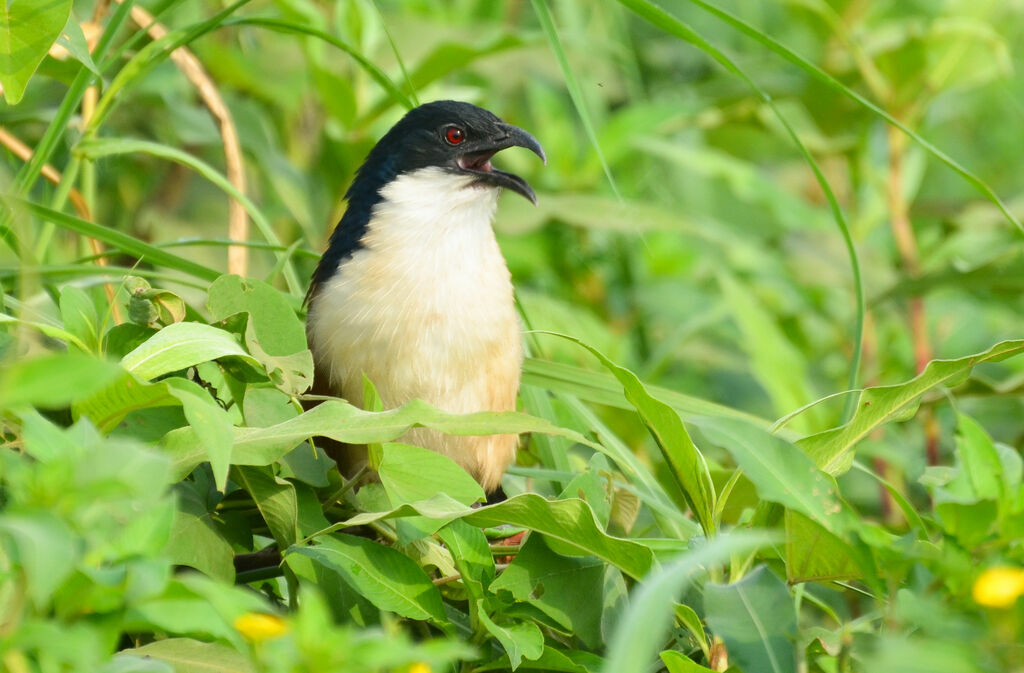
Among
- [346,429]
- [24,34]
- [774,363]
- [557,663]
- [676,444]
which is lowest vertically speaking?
[774,363]

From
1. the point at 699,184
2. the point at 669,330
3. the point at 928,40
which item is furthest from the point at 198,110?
the point at 699,184

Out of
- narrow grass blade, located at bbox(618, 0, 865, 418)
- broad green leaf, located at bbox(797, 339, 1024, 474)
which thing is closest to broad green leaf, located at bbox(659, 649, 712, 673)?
broad green leaf, located at bbox(797, 339, 1024, 474)

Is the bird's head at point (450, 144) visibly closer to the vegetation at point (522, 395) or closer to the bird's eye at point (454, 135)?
the bird's eye at point (454, 135)

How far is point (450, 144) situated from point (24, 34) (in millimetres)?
1473

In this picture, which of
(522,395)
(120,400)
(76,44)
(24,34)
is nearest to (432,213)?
(522,395)

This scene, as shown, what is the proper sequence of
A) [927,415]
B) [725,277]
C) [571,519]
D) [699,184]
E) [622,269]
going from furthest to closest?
1. [699,184]
2. [622,269]
3. [725,277]
4. [927,415]
5. [571,519]

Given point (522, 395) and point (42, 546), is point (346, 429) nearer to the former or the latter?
point (42, 546)

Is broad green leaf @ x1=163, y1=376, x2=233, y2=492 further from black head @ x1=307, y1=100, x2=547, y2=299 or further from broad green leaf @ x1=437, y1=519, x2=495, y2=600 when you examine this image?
black head @ x1=307, y1=100, x2=547, y2=299

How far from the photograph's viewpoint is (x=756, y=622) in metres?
1.59

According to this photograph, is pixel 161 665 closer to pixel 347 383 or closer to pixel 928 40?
pixel 347 383

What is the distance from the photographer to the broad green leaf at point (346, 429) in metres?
1.72

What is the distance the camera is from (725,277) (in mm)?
4215

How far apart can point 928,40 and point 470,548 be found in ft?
10.4

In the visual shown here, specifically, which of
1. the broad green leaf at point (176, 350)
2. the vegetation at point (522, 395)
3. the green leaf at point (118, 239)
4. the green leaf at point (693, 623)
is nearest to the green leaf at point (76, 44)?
the vegetation at point (522, 395)
